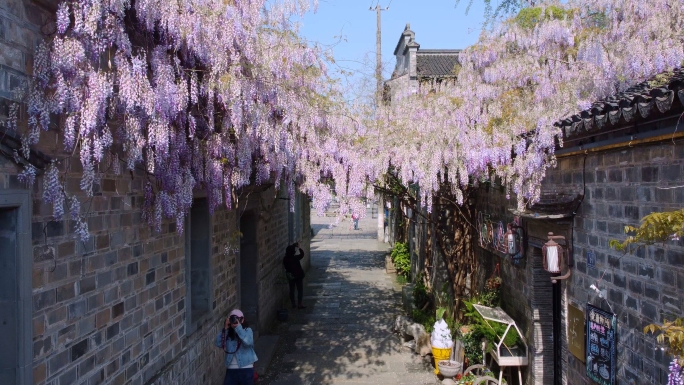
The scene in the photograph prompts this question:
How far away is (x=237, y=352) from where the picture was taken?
6203 mm

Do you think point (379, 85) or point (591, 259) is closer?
point (591, 259)

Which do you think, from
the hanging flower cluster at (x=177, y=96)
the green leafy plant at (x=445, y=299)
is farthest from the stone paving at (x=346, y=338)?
the hanging flower cluster at (x=177, y=96)

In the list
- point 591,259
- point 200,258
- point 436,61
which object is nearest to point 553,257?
point 591,259

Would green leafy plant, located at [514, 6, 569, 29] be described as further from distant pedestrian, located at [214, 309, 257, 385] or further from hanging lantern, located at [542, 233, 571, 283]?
distant pedestrian, located at [214, 309, 257, 385]

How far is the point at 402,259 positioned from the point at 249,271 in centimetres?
814

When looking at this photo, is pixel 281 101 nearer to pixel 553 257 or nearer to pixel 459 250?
pixel 553 257

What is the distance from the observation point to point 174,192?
15.5 ft

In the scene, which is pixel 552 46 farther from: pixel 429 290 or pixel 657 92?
pixel 657 92

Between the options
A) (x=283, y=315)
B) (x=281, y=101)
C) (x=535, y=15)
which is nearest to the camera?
(x=281, y=101)

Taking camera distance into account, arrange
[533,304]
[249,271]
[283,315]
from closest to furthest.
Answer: [533,304]
[249,271]
[283,315]

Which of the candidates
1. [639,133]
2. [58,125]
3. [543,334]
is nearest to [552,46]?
[543,334]

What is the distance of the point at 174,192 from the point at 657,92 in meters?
3.51

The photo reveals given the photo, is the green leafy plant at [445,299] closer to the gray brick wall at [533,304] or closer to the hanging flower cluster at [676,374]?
the gray brick wall at [533,304]

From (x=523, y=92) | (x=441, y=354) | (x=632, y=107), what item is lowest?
(x=441, y=354)
